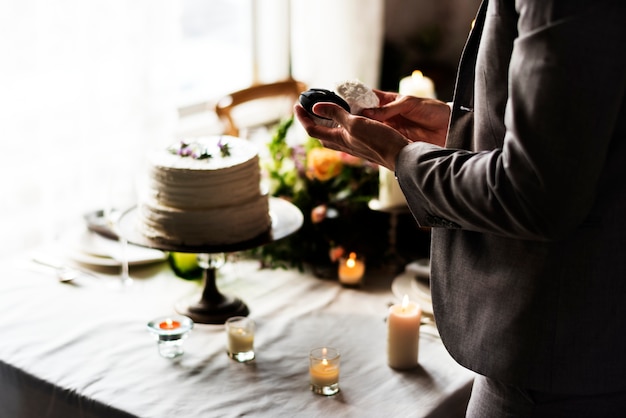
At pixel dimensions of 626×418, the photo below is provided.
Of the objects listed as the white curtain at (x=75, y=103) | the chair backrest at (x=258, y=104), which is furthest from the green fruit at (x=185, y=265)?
the chair backrest at (x=258, y=104)

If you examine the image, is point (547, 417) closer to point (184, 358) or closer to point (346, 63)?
point (184, 358)

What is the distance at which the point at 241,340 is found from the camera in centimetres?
151

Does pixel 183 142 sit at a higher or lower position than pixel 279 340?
higher

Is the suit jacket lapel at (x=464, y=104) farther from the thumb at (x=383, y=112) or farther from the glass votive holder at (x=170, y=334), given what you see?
the glass votive holder at (x=170, y=334)

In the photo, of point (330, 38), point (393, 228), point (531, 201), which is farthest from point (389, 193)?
point (330, 38)

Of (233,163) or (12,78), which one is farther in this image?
(12,78)

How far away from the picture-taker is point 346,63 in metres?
3.46

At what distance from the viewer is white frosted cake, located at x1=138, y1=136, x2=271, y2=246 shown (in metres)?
1.62

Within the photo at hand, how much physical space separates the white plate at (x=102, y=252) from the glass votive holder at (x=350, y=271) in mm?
428

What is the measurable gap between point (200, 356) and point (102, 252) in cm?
54

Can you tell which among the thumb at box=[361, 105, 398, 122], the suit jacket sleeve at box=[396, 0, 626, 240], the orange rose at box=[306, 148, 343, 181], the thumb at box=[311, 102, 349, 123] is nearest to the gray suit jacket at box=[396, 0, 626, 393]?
the suit jacket sleeve at box=[396, 0, 626, 240]

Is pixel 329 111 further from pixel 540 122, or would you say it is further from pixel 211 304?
pixel 211 304

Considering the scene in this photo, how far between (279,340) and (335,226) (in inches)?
15.4

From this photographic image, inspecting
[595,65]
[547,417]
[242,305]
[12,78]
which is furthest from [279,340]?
[12,78]
